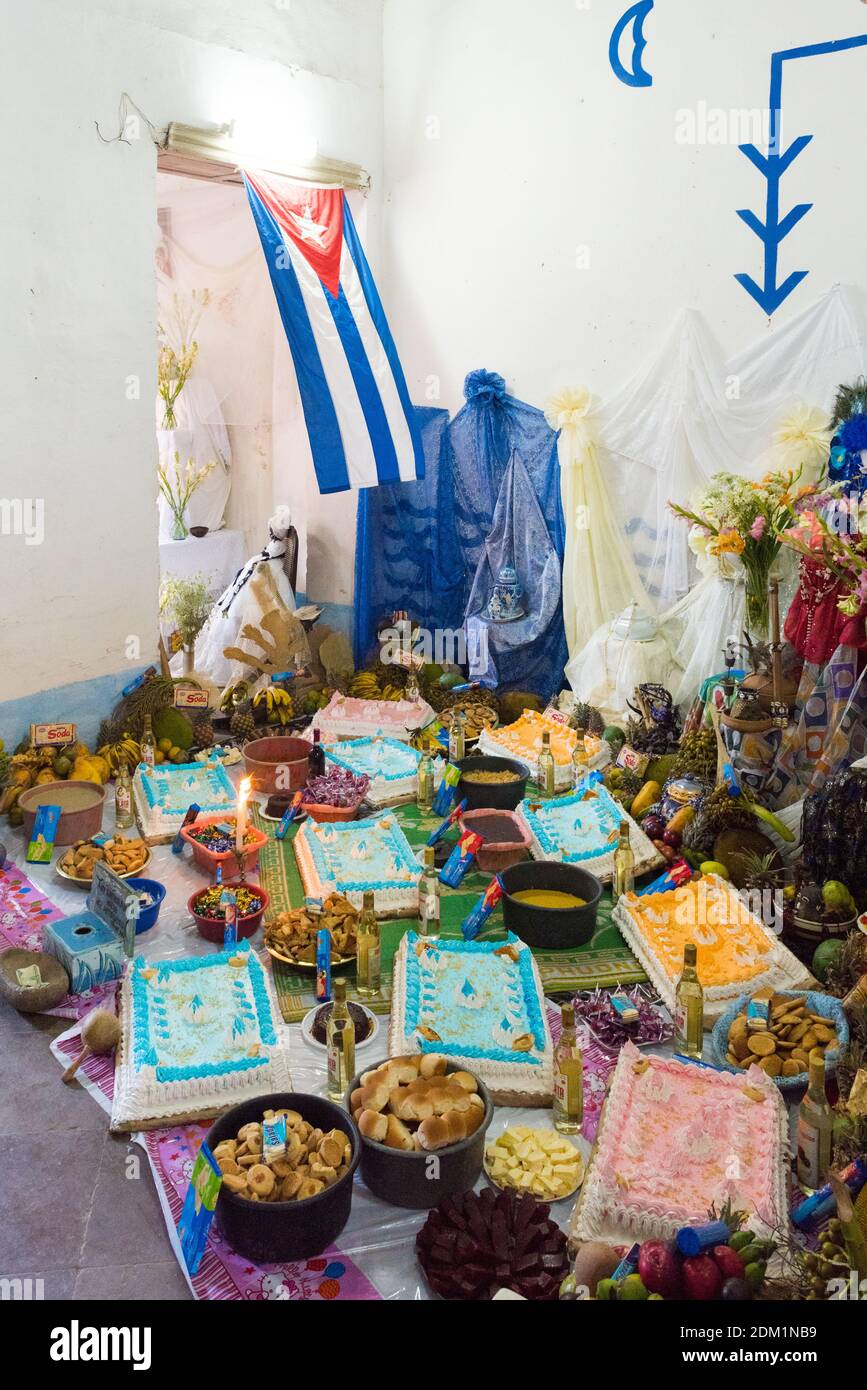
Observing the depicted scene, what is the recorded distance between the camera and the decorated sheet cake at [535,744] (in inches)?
279

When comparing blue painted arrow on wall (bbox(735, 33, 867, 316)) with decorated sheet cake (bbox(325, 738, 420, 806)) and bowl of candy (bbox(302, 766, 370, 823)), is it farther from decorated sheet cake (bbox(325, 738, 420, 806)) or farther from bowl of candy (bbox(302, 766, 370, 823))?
bowl of candy (bbox(302, 766, 370, 823))

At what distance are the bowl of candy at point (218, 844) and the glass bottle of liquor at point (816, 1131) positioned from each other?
3.07 meters

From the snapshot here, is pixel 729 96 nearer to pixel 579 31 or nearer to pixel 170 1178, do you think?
pixel 579 31

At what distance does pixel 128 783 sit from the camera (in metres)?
6.61

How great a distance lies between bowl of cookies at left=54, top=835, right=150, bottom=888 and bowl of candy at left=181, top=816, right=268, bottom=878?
0.85ft

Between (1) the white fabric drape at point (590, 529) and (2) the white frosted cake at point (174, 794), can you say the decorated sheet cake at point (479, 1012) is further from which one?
(1) the white fabric drape at point (590, 529)

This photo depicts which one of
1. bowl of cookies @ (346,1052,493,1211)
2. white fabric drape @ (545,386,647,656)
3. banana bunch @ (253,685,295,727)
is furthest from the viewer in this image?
banana bunch @ (253,685,295,727)

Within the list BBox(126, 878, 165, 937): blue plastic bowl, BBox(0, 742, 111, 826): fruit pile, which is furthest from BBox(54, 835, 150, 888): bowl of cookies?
BBox(0, 742, 111, 826): fruit pile

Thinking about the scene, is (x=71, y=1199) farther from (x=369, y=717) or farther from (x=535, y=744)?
(x=369, y=717)

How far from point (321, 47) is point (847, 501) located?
5870 millimetres

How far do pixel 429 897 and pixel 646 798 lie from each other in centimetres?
187

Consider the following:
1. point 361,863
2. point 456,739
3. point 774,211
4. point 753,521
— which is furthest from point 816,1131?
point 774,211

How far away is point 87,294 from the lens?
7145 millimetres

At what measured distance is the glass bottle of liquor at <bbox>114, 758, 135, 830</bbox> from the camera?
6.47m
